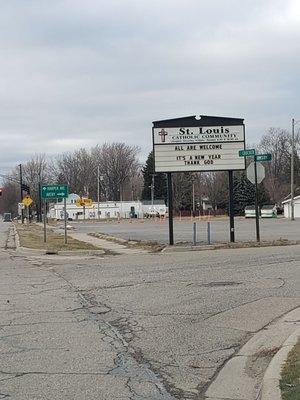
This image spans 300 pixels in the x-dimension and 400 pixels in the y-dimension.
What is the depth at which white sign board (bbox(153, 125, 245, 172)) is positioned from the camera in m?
24.4

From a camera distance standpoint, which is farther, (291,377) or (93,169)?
(93,169)

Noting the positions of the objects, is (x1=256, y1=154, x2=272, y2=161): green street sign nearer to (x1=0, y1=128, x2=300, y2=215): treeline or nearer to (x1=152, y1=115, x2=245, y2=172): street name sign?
(x1=152, y1=115, x2=245, y2=172): street name sign

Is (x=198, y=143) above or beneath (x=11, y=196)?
beneath

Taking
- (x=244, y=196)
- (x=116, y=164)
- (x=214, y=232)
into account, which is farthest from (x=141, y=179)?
(x=214, y=232)

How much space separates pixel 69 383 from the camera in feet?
19.9

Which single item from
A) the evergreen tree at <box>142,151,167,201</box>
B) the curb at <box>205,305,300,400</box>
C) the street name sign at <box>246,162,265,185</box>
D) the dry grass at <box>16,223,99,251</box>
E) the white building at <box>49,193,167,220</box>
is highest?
the evergreen tree at <box>142,151,167,201</box>

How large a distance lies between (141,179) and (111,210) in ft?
96.4

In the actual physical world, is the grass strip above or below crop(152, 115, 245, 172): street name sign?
below

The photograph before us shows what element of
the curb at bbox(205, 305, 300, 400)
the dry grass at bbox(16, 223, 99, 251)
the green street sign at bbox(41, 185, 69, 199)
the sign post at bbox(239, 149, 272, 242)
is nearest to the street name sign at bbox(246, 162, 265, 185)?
the sign post at bbox(239, 149, 272, 242)

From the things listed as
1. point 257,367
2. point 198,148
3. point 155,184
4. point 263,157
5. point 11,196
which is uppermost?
point 155,184

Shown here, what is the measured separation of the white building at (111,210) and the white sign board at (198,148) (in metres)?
89.5

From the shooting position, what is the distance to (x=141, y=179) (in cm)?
15112

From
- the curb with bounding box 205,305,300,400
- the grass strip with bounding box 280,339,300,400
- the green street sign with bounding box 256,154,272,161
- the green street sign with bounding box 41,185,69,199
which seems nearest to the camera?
the grass strip with bounding box 280,339,300,400

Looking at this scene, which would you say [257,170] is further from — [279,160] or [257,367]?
[279,160]
